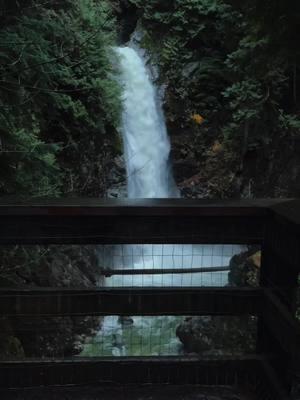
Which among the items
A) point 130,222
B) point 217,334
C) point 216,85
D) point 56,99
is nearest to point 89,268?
point 217,334

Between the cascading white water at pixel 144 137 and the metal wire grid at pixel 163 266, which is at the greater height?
the cascading white water at pixel 144 137

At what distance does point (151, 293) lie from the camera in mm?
2961

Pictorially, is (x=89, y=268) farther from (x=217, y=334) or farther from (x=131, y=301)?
(x=131, y=301)

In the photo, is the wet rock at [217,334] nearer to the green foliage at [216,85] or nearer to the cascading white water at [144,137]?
the green foliage at [216,85]

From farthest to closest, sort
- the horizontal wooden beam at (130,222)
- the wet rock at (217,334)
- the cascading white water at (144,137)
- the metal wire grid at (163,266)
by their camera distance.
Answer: the cascading white water at (144,137)
the metal wire grid at (163,266)
the wet rock at (217,334)
the horizontal wooden beam at (130,222)

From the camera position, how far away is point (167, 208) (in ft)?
9.47

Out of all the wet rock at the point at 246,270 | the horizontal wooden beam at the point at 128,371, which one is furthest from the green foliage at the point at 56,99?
the wet rock at the point at 246,270

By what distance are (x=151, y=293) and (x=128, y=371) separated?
478 millimetres

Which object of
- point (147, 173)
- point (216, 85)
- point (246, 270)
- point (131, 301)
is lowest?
point (246, 270)

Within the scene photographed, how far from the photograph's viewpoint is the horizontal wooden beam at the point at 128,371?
293cm

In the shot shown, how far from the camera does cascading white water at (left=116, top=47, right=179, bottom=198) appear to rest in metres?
15.1

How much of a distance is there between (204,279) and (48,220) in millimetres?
7900

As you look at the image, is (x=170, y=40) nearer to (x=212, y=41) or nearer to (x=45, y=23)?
(x=212, y=41)

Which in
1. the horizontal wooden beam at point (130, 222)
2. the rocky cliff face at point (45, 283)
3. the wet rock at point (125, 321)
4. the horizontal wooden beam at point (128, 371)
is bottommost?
the wet rock at point (125, 321)
